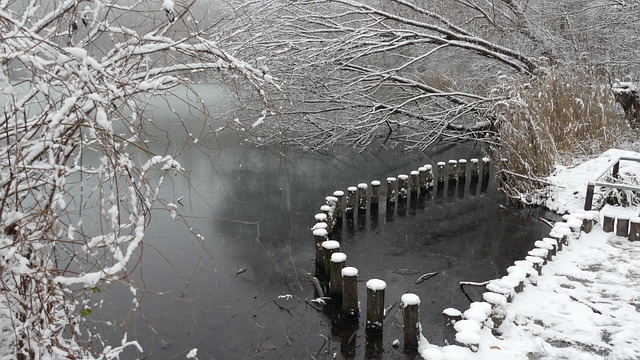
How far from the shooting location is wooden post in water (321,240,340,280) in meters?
5.50

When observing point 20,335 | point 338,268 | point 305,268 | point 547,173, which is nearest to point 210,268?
point 305,268

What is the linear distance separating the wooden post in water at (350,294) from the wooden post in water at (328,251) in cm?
60

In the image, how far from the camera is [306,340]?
185 inches

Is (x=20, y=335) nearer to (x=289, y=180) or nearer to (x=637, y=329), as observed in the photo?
(x=637, y=329)

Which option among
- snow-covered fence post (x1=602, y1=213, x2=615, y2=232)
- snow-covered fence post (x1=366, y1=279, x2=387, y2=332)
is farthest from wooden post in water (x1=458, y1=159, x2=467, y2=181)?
snow-covered fence post (x1=366, y1=279, x2=387, y2=332)

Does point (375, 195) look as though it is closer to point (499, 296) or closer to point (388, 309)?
point (388, 309)

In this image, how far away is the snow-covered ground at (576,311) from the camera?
348cm

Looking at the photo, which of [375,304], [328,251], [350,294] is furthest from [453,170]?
[375,304]

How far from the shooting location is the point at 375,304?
4598mm

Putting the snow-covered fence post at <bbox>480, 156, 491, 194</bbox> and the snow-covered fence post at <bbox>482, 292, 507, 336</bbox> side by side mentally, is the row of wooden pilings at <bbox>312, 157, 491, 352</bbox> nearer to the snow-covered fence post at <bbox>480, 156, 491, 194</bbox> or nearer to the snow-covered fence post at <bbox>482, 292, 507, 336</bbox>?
the snow-covered fence post at <bbox>480, 156, 491, 194</bbox>

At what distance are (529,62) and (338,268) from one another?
9.08 m

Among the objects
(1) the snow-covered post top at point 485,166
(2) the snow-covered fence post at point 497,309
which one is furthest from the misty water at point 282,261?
(2) the snow-covered fence post at point 497,309

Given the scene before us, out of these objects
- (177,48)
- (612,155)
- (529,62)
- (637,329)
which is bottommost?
(637,329)

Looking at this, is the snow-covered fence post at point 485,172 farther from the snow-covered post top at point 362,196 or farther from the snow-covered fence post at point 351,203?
the snow-covered fence post at point 351,203
